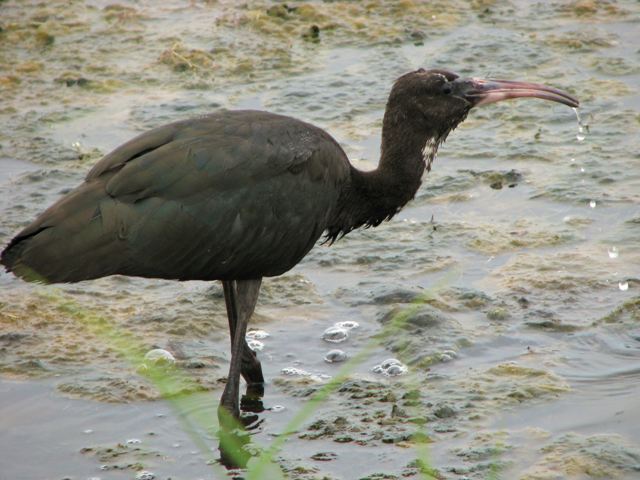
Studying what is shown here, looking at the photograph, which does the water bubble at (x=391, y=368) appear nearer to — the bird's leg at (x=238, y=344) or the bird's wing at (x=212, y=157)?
the bird's leg at (x=238, y=344)

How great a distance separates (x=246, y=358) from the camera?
19.9ft

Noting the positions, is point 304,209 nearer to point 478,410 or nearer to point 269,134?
point 269,134

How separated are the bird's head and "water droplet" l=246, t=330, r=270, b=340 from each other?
1.32 meters

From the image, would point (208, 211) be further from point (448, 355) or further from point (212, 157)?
point (448, 355)

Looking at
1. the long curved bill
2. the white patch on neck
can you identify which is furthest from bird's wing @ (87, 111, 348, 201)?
the long curved bill

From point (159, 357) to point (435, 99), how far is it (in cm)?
197

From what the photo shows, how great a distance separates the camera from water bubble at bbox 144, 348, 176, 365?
630cm

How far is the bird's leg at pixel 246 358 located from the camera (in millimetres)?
6066

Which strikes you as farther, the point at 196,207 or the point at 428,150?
the point at 428,150

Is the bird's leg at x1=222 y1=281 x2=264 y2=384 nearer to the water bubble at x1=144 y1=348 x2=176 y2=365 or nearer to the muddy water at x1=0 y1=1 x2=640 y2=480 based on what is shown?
the muddy water at x1=0 y1=1 x2=640 y2=480

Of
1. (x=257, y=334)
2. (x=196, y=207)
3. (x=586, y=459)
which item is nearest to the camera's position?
(x=586, y=459)

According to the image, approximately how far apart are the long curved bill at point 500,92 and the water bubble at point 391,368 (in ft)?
4.72

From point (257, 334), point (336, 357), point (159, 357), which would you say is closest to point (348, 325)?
point (336, 357)

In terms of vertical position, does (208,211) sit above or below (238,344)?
above
